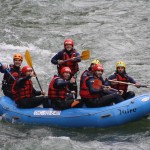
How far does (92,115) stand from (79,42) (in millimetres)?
7732

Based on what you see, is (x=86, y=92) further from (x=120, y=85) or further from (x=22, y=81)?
(x=22, y=81)

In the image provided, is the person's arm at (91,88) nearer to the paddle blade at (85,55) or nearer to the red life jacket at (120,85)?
the red life jacket at (120,85)

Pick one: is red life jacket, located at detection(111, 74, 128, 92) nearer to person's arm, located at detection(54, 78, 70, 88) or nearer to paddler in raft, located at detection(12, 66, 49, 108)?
person's arm, located at detection(54, 78, 70, 88)

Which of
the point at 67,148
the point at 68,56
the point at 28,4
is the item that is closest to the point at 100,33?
the point at 28,4

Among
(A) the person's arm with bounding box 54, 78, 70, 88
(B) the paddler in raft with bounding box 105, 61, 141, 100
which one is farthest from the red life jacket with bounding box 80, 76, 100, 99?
(B) the paddler in raft with bounding box 105, 61, 141, 100

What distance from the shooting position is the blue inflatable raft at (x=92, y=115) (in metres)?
10.5

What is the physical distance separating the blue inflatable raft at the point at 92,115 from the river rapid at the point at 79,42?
6.2 inches

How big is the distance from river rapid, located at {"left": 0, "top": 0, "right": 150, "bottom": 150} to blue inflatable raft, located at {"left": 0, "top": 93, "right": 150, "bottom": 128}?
16 centimetres

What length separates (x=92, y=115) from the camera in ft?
34.7

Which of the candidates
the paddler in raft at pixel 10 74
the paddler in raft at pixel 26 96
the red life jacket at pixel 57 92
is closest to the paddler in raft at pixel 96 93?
the red life jacket at pixel 57 92

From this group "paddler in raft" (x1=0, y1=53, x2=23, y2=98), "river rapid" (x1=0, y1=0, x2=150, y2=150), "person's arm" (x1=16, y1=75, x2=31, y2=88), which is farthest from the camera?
"paddler in raft" (x1=0, y1=53, x2=23, y2=98)

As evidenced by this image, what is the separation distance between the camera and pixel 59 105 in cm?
1080

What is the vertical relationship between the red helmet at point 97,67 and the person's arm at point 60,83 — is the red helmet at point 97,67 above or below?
above

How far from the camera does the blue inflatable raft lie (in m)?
10.5
